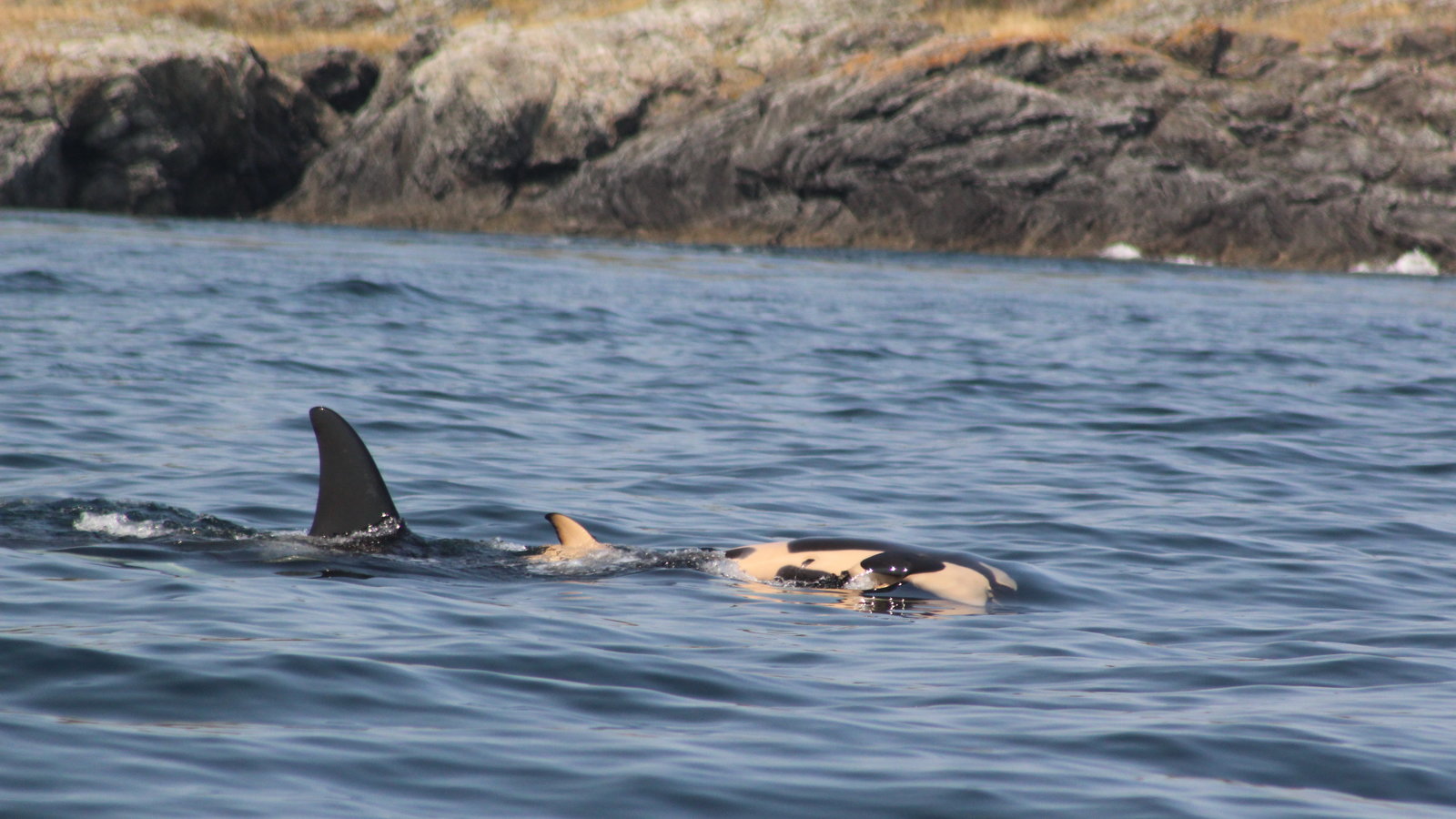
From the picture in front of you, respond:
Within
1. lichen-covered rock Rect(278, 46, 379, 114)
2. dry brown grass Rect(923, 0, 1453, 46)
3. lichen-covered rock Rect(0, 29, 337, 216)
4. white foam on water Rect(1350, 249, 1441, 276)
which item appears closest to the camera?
white foam on water Rect(1350, 249, 1441, 276)

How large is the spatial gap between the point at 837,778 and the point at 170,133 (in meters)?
46.5

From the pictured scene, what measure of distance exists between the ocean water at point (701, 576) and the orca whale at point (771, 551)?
13 centimetres

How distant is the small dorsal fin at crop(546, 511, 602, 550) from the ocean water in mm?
134

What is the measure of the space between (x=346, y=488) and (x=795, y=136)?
3721 cm

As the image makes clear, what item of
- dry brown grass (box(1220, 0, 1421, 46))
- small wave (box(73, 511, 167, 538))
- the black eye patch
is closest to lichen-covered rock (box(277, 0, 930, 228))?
dry brown grass (box(1220, 0, 1421, 46))

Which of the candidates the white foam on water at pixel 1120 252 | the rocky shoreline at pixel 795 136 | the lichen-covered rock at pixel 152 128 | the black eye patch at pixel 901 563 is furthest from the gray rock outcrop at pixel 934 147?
the black eye patch at pixel 901 563

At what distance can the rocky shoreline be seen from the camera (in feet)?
137

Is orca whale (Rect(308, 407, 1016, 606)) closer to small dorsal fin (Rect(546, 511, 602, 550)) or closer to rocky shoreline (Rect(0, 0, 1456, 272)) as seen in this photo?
small dorsal fin (Rect(546, 511, 602, 550))

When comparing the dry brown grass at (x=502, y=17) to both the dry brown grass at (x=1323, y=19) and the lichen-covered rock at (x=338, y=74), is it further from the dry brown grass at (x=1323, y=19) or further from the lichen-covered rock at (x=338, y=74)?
the lichen-covered rock at (x=338, y=74)

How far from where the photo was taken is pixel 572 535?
7.51 meters

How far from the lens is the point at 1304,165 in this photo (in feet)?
137

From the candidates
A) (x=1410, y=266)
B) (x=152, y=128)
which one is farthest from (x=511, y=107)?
(x=1410, y=266)

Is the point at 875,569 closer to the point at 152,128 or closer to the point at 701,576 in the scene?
the point at 701,576

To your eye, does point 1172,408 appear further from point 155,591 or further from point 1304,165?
point 1304,165
